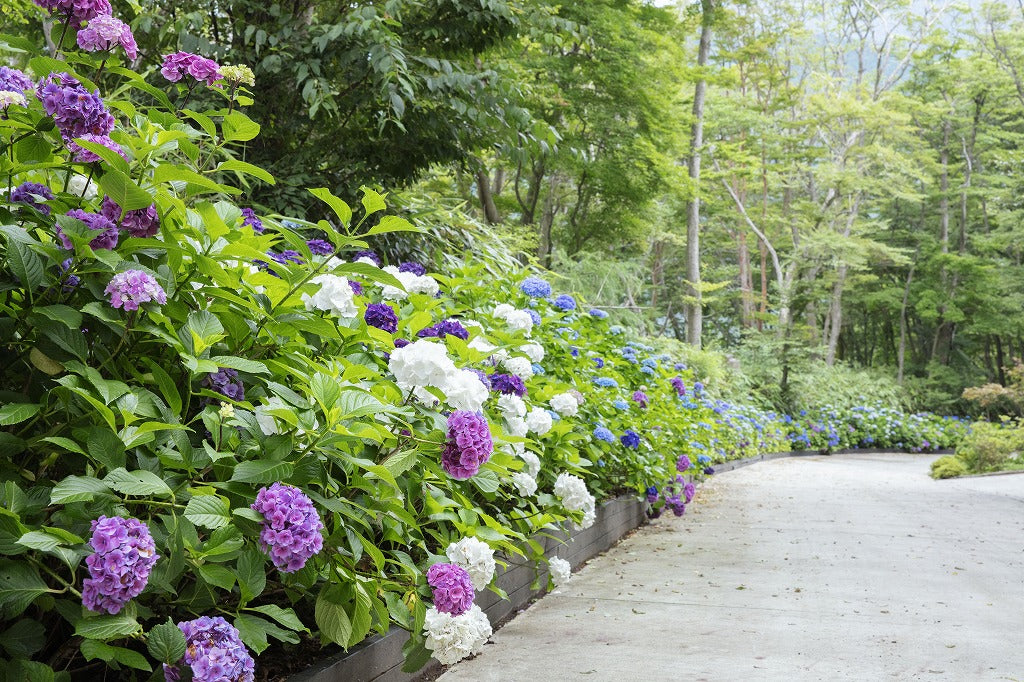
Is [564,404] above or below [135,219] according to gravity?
below

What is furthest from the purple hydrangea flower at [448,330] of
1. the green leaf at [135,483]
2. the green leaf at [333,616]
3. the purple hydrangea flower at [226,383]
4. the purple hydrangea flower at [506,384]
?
the green leaf at [135,483]

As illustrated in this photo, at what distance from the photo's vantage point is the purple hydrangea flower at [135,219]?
60.8 inches

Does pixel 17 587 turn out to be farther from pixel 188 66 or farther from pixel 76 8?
pixel 188 66

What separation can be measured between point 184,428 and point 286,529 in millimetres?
245

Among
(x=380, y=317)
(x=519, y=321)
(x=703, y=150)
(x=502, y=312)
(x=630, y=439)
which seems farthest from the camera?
(x=703, y=150)

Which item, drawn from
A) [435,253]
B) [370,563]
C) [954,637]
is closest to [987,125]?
[435,253]

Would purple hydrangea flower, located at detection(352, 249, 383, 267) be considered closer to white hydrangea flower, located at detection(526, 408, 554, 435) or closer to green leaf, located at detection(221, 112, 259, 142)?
white hydrangea flower, located at detection(526, 408, 554, 435)

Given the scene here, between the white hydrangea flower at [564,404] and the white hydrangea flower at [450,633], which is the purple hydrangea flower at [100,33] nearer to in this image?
the white hydrangea flower at [450,633]

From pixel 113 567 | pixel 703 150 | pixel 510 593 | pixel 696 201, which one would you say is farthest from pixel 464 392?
pixel 703 150

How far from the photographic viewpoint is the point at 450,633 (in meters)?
1.81

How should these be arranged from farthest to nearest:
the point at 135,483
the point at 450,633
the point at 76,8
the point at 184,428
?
the point at 450,633 < the point at 76,8 < the point at 184,428 < the point at 135,483

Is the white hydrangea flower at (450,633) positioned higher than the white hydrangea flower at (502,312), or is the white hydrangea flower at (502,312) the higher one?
the white hydrangea flower at (502,312)

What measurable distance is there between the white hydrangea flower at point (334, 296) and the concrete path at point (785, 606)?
1.02m

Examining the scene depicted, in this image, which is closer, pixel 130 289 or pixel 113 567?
pixel 113 567
